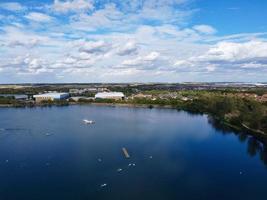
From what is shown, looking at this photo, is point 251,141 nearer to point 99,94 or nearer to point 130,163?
point 130,163

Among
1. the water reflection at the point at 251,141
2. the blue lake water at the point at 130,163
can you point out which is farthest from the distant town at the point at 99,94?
the blue lake water at the point at 130,163

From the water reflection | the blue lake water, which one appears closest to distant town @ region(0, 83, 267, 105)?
the water reflection

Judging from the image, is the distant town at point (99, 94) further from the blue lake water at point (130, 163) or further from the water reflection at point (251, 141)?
the blue lake water at point (130, 163)

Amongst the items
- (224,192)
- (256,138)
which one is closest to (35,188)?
(224,192)

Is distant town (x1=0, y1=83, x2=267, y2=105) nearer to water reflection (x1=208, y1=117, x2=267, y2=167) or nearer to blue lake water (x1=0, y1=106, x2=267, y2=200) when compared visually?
water reflection (x1=208, y1=117, x2=267, y2=167)

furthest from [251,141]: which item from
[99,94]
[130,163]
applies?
[99,94]

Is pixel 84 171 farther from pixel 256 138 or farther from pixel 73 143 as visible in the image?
pixel 256 138

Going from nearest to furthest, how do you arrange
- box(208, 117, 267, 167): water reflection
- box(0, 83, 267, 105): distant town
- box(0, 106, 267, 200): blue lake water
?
box(0, 106, 267, 200): blue lake water → box(208, 117, 267, 167): water reflection → box(0, 83, 267, 105): distant town
